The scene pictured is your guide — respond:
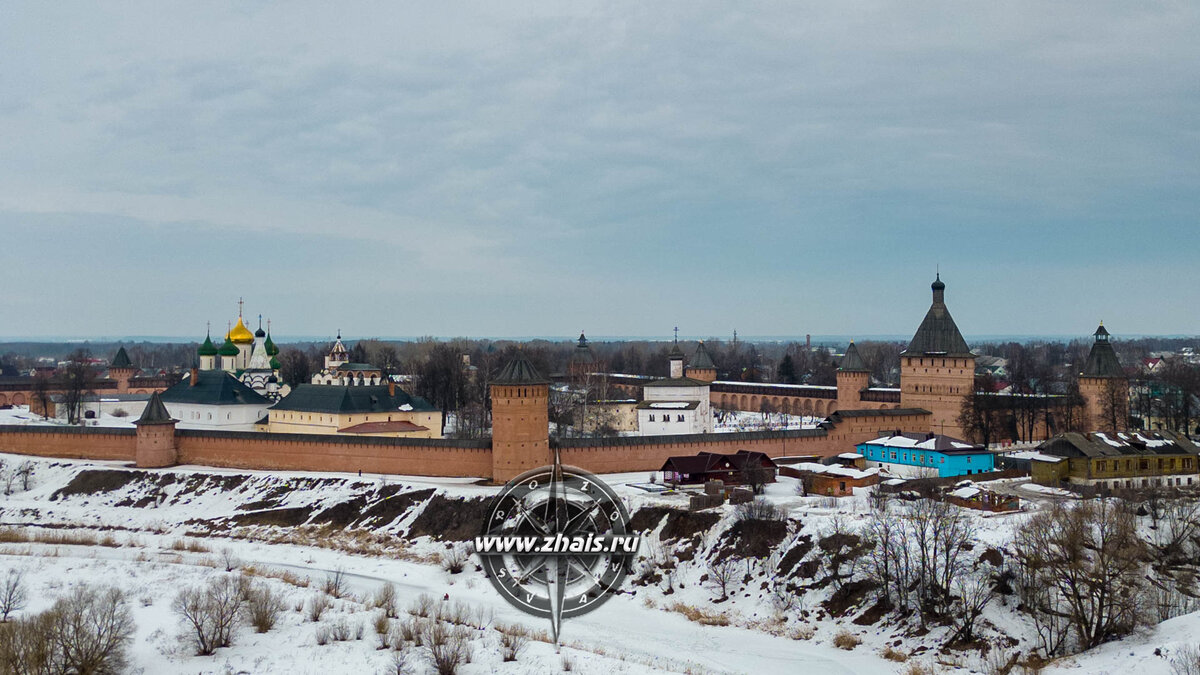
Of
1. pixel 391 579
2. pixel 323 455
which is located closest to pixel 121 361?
pixel 323 455

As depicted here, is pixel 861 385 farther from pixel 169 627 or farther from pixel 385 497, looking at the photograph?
pixel 169 627

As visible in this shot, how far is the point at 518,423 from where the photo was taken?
35.9 metres

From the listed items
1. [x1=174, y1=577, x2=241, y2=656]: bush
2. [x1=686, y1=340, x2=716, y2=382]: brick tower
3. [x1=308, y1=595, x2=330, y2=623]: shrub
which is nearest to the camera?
[x1=174, y1=577, x2=241, y2=656]: bush

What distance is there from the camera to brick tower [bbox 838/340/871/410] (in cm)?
5288

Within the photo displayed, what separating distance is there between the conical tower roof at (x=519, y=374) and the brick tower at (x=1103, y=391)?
24515 mm

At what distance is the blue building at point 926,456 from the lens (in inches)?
1353

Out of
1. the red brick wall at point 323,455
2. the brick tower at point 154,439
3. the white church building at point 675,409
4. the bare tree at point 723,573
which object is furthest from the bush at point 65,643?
the white church building at point 675,409

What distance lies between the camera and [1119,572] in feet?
68.2

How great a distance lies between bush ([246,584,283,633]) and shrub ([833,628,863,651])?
12.8m

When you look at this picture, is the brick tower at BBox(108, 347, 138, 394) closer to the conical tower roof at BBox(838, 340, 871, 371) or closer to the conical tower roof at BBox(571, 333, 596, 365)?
the conical tower roof at BBox(571, 333, 596, 365)

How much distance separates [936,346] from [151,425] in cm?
3503

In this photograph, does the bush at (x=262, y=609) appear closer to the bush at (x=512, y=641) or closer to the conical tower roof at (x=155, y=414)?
the bush at (x=512, y=641)

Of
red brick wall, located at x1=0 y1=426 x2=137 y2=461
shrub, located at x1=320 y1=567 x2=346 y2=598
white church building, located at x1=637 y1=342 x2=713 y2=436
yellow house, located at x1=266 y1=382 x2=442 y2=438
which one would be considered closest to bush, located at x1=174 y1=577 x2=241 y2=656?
shrub, located at x1=320 y1=567 x2=346 y2=598

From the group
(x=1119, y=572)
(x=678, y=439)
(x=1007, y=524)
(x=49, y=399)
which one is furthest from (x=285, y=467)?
(x=49, y=399)
